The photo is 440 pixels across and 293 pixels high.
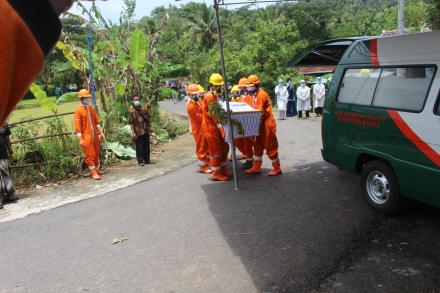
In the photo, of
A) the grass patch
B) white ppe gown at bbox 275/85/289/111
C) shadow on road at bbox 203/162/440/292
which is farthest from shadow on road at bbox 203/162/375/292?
white ppe gown at bbox 275/85/289/111

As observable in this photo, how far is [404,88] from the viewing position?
200 inches

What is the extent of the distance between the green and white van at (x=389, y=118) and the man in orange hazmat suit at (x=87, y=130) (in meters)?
5.09

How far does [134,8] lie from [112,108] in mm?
4234

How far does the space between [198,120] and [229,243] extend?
15.0 ft

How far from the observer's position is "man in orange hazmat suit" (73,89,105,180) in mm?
8836

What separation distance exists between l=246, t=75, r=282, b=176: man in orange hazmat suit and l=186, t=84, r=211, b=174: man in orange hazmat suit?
1.18m

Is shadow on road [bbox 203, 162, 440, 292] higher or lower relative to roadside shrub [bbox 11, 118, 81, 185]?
lower

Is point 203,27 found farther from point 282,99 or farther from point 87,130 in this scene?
point 87,130

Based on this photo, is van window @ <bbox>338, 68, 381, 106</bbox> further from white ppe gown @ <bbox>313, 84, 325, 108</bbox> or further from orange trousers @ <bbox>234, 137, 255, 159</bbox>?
white ppe gown @ <bbox>313, 84, 325, 108</bbox>

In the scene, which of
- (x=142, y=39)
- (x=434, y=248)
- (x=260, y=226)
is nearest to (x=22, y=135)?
(x=142, y=39)

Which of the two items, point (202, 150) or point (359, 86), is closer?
point (359, 86)

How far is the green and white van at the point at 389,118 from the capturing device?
4660 millimetres

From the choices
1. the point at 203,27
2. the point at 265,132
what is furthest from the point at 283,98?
the point at 203,27

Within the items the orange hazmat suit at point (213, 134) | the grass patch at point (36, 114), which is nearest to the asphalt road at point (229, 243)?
the orange hazmat suit at point (213, 134)
